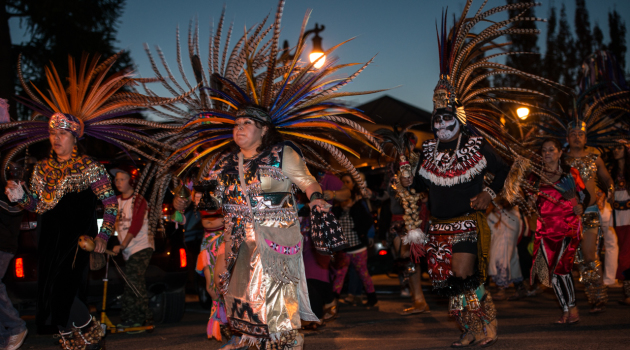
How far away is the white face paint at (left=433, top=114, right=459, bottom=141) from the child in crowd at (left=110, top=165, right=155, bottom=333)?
3.38m

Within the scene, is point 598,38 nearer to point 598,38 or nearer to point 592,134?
point 598,38

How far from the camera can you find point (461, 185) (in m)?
5.19

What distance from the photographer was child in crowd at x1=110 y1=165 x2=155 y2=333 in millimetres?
6438

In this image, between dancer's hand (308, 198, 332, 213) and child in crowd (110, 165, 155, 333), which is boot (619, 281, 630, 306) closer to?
dancer's hand (308, 198, 332, 213)

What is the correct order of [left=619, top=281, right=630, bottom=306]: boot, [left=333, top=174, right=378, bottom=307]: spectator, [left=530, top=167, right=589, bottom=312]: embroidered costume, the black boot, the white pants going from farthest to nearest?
1. the white pants
2. the black boot
3. [left=333, top=174, right=378, bottom=307]: spectator
4. [left=619, top=281, right=630, bottom=306]: boot
5. [left=530, top=167, right=589, bottom=312]: embroidered costume

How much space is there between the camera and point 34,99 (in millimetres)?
5379

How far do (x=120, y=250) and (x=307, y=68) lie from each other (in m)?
3.43

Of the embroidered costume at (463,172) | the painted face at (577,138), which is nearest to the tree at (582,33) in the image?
the painted face at (577,138)

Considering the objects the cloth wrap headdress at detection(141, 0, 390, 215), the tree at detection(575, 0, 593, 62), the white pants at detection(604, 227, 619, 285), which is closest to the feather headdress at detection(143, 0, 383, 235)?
the cloth wrap headdress at detection(141, 0, 390, 215)

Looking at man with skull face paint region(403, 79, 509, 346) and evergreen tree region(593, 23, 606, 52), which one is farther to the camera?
evergreen tree region(593, 23, 606, 52)

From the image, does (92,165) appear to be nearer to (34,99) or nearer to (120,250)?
(34,99)

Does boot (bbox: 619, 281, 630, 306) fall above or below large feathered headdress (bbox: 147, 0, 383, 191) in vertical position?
below

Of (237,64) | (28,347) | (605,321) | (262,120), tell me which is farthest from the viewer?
(605,321)

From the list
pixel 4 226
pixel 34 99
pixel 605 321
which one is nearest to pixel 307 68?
pixel 34 99
